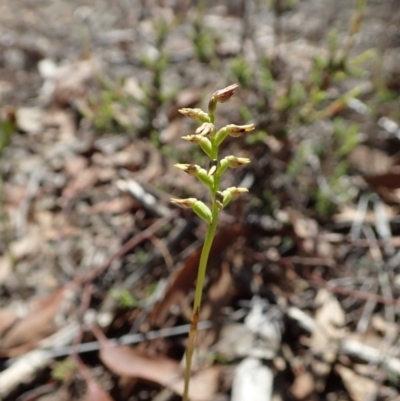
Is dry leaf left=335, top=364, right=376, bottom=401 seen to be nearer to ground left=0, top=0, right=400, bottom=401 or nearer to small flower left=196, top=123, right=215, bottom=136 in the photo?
ground left=0, top=0, right=400, bottom=401

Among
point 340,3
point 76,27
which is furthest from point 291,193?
point 76,27

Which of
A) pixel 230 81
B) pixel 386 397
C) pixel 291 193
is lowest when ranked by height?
pixel 386 397

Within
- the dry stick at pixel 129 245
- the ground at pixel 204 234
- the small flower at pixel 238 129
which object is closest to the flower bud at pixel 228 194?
the small flower at pixel 238 129

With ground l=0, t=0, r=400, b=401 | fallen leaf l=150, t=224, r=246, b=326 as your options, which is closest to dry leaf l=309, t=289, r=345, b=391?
ground l=0, t=0, r=400, b=401

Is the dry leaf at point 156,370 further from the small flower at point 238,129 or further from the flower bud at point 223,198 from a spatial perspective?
the small flower at point 238,129

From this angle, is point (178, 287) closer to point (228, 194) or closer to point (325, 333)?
point (325, 333)

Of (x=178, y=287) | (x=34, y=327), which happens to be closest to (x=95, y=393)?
(x=34, y=327)

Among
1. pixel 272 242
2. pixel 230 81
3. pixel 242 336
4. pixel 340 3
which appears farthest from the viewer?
pixel 340 3

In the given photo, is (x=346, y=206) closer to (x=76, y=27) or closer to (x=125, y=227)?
(x=125, y=227)
